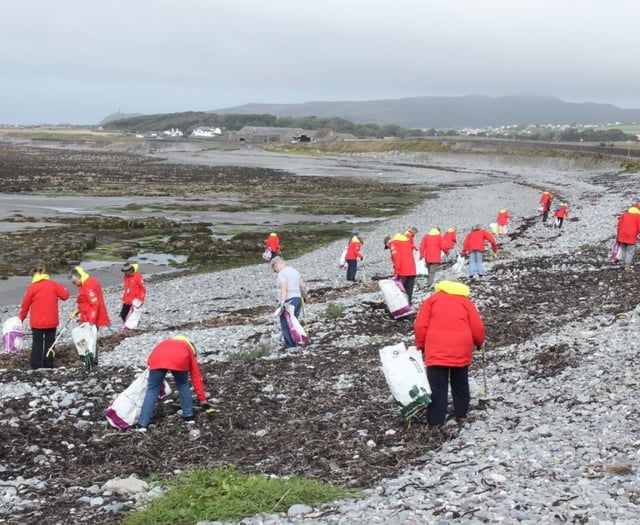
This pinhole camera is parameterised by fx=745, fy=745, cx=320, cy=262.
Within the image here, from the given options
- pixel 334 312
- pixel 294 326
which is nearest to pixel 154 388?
pixel 294 326

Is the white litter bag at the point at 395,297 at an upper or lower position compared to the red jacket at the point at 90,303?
lower

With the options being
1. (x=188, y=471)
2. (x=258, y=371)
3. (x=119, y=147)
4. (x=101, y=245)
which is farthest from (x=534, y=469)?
(x=119, y=147)

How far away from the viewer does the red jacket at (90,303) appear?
12922 mm

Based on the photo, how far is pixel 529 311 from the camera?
52.6 feet

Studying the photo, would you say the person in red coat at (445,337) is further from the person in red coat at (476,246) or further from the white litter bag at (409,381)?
the person in red coat at (476,246)

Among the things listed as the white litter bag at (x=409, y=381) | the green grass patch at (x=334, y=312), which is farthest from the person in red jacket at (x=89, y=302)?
the white litter bag at (x=409, y=381)

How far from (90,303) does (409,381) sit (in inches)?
256

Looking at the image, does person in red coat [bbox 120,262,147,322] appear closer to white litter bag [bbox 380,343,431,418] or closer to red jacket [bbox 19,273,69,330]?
red jacket [bbox 19,273,69,330]

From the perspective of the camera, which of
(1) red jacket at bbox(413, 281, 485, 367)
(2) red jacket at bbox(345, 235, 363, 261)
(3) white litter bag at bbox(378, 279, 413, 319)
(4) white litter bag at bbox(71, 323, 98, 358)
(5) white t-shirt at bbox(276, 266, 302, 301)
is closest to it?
(1) red jacket at bbox(413, 281, 485, 367)

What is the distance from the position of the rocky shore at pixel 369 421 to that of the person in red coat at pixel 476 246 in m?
0.92

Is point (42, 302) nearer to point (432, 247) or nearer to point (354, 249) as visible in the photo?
point (432, 247)

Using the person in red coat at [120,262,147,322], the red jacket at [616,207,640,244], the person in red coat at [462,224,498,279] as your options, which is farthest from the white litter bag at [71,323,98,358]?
the red jacket at [616,207,640,244]

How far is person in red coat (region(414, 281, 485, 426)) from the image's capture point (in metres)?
8.48

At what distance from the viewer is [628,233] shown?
62.4 feet
